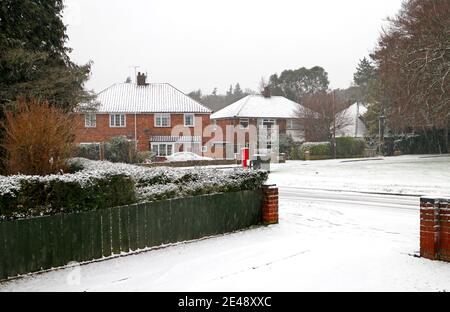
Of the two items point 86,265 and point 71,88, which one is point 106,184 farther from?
point 71,88

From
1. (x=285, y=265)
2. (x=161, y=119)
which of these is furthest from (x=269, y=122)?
(x=285, y=265)

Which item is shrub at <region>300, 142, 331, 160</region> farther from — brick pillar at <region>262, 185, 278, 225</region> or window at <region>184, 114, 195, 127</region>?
brick pillar at <region>262, 185, 278, 225</region>

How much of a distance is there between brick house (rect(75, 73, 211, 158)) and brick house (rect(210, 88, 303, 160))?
5.03 metres

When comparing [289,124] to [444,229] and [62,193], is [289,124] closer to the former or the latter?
[444,229]

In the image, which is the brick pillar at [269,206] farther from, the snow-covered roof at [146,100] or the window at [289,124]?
the window at [289,124]

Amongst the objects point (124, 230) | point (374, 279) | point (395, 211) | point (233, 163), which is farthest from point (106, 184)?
point (233, 163)

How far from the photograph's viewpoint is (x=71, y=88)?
15000 mm

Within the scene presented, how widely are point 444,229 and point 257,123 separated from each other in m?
54.1

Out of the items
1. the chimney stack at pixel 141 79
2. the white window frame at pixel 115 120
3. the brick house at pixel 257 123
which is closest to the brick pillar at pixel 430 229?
the white window frame at pixel 115 120

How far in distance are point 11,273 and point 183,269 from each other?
2.62m

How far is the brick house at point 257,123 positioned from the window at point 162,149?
22.1 feet

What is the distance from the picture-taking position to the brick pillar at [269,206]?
1148cm

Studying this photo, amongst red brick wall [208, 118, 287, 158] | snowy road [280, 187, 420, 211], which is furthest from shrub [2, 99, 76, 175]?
red brick wall [208, 118, 287, 158]

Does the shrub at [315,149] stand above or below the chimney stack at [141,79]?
below
